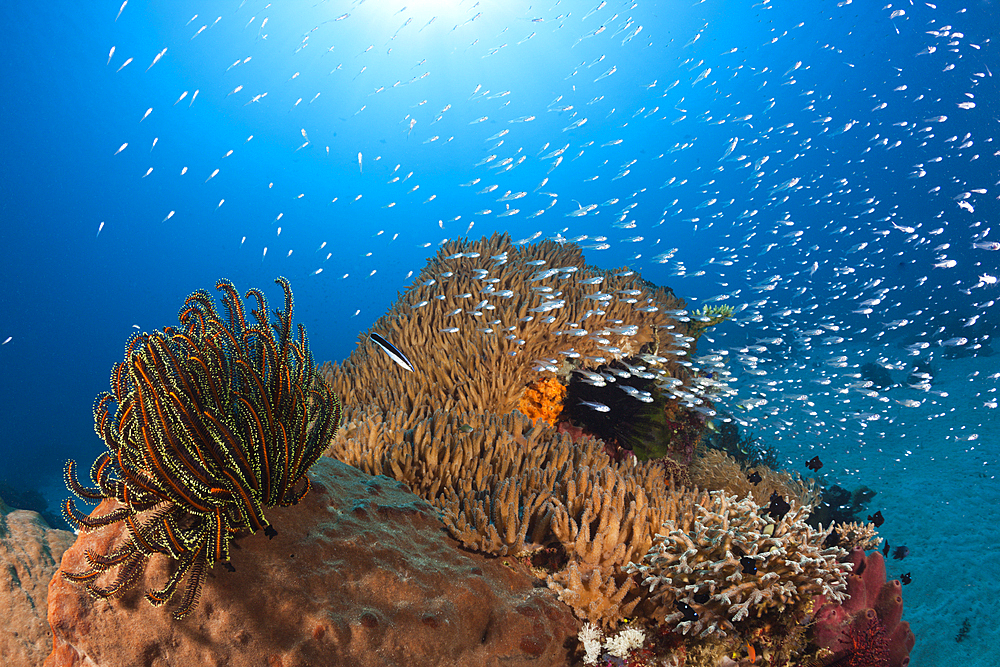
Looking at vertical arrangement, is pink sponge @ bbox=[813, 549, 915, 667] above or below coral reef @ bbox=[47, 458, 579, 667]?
above

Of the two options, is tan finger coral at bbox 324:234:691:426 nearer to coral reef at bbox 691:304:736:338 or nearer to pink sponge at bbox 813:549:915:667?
coral reef at bbox 691:304:736:338

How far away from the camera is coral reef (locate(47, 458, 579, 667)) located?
1.92 meters

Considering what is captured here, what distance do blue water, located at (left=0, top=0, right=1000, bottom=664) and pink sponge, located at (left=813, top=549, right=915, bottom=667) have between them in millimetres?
8985

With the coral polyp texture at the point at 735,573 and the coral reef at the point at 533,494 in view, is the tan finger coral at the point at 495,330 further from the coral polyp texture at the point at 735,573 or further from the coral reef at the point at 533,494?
the coral polyp texture at the point at 735,573

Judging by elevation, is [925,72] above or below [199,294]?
above

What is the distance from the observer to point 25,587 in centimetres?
324

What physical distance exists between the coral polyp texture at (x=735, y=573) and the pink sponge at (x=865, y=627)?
0.09 meters

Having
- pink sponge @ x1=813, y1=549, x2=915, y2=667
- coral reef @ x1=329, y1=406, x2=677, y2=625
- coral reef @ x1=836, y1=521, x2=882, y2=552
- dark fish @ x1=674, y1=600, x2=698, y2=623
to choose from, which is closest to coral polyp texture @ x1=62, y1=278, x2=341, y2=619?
coral reef @ x1=329, y1=406, x2=677, y2=625

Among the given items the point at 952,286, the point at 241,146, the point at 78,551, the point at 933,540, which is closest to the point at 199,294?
the point at 78,551

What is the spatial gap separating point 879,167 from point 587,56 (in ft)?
170

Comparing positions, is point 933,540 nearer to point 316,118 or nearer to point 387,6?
point 387,6

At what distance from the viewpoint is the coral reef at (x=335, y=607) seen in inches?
75.4

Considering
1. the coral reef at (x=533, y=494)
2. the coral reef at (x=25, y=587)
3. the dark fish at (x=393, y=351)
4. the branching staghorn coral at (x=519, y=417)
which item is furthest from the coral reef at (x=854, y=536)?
the coral reef at (x=25, y=587)

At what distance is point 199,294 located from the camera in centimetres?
271
